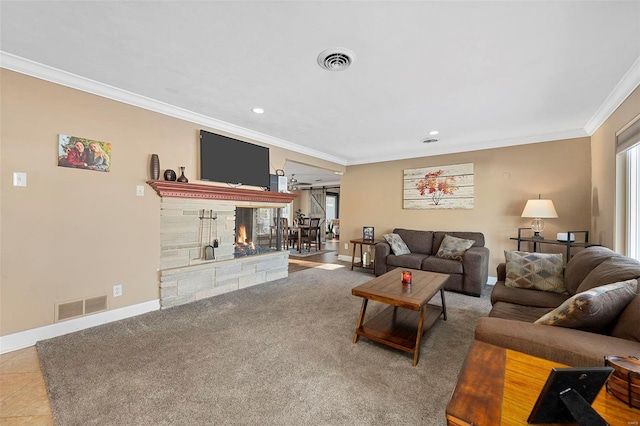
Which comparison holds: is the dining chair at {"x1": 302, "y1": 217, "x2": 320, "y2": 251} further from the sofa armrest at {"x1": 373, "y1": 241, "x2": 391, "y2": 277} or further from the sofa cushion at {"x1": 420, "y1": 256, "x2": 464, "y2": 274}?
the sofa cushion at {"x1": 420, "y1": 256, "x2": 464, "y2": 274}

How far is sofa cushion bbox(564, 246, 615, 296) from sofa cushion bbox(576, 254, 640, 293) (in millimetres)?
108

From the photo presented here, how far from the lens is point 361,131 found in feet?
12.6

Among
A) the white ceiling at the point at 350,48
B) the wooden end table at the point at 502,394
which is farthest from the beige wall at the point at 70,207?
the wooden end table at the point at 502,394

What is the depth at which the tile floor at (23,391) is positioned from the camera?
1.45 meters

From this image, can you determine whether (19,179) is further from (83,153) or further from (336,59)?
(336,59)

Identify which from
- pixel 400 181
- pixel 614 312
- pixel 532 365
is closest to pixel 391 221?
pixel 400 181

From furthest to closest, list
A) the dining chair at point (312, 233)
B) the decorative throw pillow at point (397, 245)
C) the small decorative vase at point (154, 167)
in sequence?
the dining chair at point (312, 233)
the decorative throw pillow at point (397, 245)
the small decorative vase at point (154, 167)

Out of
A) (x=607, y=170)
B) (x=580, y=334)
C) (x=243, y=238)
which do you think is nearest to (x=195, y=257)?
(x=243, y=238)

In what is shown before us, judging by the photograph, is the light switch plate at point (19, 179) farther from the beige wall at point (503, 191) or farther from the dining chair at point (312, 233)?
the dining chair at point (312, 233)

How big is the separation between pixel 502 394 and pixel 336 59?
2.19 metres

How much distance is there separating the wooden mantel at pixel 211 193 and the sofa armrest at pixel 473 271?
2922 mm

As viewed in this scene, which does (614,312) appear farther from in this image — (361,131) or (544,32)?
(361,131)

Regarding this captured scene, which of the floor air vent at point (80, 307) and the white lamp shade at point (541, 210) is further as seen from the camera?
the white lamp shade at point (541, 210)

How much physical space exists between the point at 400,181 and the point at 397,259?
179 centimetres
